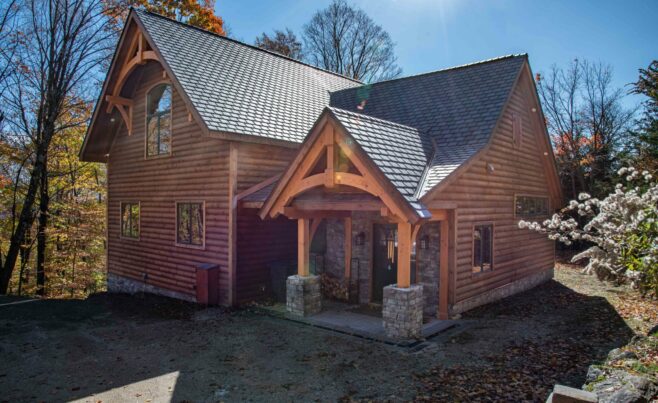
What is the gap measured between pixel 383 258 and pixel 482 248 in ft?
8.86

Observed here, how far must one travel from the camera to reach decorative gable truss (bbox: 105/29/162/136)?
13090 mm

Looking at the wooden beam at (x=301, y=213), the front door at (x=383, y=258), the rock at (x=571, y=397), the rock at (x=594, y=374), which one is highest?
the wooden beam at (x=301, y=213)

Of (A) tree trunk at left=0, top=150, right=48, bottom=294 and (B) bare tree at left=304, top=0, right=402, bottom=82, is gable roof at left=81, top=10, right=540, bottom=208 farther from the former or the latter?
(B) bare tree at left=304, top=0, right=402, bottom=82

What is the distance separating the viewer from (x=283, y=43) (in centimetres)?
3284

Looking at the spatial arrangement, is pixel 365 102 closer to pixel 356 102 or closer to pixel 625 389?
pixel 356 102

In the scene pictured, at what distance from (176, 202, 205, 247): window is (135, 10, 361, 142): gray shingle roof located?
2.83 meters

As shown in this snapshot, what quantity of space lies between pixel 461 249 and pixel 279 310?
4.75 m

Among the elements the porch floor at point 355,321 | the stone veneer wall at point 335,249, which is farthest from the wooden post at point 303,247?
the stone veneer wall at point 335,249

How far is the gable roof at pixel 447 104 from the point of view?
1082 cm

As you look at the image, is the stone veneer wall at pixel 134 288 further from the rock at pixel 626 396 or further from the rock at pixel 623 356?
the rock at pixel 626 396

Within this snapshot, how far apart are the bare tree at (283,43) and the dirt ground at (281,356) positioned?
25.3 m

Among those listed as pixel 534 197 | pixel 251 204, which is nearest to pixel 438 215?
pixel 251 204

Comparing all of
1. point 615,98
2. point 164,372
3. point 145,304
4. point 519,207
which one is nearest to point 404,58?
point 615,98

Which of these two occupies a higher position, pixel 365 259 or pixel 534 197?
pixel 534 197
